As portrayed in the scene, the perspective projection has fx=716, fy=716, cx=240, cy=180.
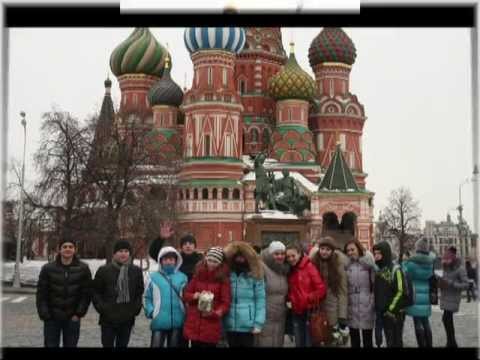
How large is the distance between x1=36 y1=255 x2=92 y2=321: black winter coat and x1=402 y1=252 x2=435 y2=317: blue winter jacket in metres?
3.92

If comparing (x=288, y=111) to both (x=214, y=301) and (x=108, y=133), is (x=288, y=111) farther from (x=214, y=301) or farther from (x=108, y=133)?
(x=214, y=301)

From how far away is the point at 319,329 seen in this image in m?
7.88

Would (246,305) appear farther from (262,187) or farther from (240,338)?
(262,187)

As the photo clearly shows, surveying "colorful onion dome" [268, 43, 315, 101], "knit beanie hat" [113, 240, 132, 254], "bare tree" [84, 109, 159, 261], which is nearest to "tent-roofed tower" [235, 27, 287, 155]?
"colorful onion dome" [268, 43, 315, 101]

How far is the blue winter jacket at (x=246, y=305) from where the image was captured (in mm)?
7410

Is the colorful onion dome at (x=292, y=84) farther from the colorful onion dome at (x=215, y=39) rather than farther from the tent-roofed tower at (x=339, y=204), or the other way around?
the tent-roofed tower at (x=339, y=204)

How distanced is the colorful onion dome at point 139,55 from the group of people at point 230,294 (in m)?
45.2

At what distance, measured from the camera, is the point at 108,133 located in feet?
83.4

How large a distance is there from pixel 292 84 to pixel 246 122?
4406 mm

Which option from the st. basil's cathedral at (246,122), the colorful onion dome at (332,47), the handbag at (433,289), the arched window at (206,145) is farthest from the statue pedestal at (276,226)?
the colorful onion dome at (332,47)

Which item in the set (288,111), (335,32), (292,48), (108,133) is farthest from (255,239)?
(335,32)

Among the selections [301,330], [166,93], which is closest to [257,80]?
[166,93]

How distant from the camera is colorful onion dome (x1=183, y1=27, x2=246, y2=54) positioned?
44.9 m

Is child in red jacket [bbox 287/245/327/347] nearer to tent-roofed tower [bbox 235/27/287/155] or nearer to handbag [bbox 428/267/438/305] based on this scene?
handbag [bbox 428/267/438/305]
